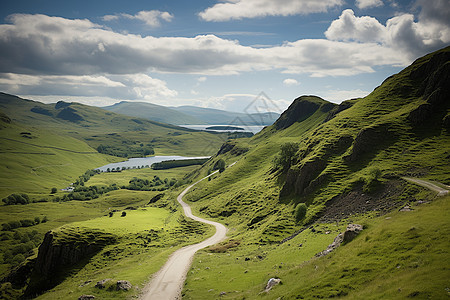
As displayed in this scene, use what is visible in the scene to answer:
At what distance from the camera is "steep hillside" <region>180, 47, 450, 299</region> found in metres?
47.8

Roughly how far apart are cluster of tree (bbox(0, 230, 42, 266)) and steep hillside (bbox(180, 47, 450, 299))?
343 ft

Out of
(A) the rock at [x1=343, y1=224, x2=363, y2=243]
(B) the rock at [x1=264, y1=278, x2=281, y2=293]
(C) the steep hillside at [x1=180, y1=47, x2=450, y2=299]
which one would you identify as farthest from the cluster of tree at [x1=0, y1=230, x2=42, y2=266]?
(A) the rock at [x1=343, y1=224, x2=363, y2=243]

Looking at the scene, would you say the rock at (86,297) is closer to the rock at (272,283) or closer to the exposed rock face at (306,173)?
the rock at (272,283)

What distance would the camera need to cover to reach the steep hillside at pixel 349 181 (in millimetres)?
47812

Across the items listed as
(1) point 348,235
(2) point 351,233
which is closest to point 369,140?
(2) point 351,233

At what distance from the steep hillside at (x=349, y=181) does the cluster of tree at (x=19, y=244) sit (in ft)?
343

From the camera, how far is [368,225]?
1539 inches

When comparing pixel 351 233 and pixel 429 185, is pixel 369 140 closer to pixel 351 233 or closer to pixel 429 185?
pixel 429 185

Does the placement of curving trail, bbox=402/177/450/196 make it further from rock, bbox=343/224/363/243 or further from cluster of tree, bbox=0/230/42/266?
cluster of tree, bbox=0/230/42/266

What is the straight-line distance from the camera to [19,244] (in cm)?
16250

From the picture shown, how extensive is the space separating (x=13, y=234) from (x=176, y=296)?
19757 centimetres

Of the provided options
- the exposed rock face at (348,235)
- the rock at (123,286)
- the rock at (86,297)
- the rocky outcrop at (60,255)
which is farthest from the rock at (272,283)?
the rocky outcrop at (60,255)

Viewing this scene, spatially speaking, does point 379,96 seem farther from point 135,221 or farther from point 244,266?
point 135,221

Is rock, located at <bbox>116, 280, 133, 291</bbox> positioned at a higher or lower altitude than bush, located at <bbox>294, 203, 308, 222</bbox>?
lower
